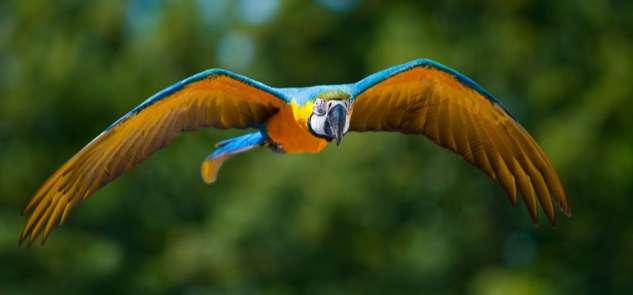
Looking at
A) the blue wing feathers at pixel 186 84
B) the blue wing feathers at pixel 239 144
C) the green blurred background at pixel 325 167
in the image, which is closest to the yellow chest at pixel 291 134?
the blue wing feathers at pixel 186 84

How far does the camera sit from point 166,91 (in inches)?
200

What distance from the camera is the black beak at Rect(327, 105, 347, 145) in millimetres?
4836

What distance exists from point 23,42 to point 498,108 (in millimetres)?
9410

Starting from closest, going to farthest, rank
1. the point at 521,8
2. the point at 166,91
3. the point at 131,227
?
the point at 166,91 → the point at 521,8 → the point at 131,227

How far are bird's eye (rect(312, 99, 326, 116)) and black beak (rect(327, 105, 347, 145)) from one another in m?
0.03

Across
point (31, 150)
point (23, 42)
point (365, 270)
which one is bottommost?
point (365, 270)

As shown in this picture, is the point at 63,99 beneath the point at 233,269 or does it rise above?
above

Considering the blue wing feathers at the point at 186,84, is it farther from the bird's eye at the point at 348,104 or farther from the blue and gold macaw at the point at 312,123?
the bird's eye at the point at 348,104

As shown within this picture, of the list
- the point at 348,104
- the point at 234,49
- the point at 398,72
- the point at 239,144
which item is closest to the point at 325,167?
the point at 234,49

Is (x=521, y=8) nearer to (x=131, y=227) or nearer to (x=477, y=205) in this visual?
(x=477, y=205)

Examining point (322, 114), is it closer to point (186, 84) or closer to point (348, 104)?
point (348, 104)

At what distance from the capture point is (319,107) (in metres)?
4.88

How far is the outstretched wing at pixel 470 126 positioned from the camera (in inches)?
216

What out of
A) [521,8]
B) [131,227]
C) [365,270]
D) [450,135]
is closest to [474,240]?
[365,270]
